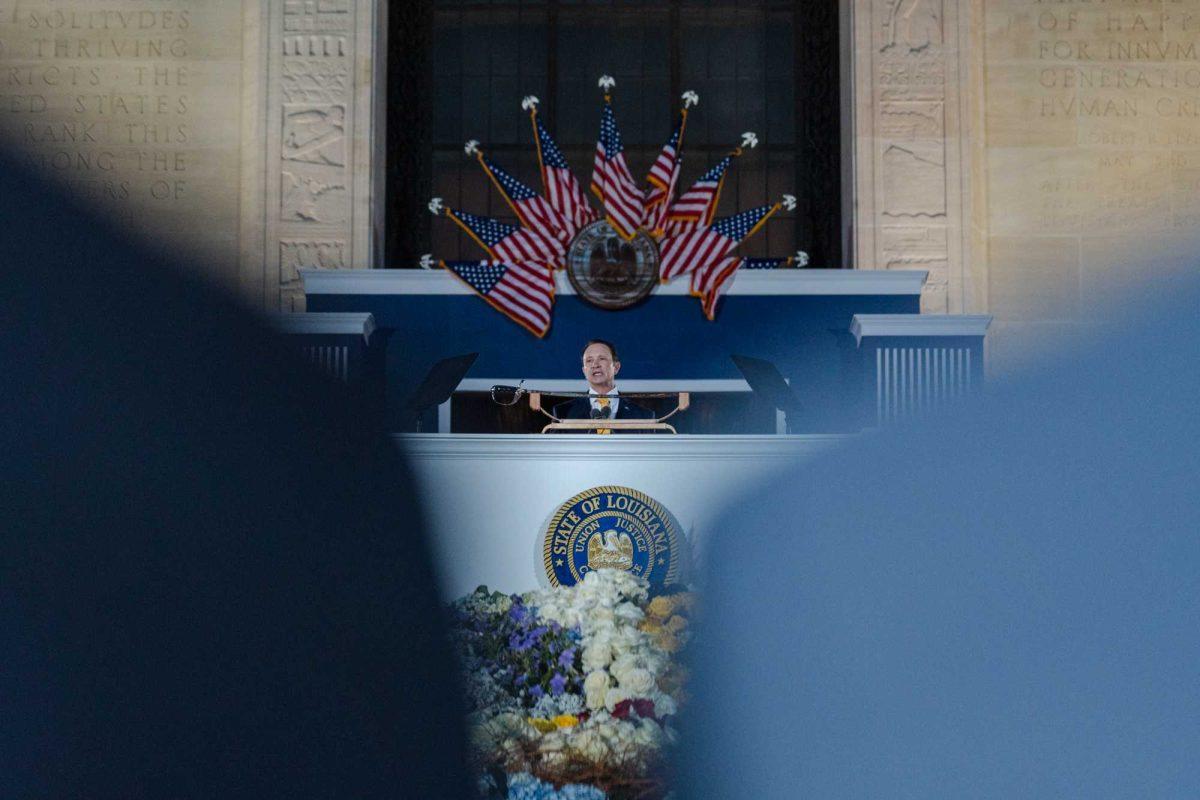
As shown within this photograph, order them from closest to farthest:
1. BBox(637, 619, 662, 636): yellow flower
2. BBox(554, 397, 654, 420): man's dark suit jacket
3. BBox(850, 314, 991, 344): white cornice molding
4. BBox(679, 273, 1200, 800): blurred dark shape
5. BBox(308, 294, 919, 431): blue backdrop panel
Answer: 1. BBox(679, 273, 1200, 800): blurred dark shape
2. BBox(637, 619, 662, 636): yellow flower
3. BBox(554, 397, 654, 420): man's dark suit jacket
4. BBox(850, 314, 991, 344): white cornice molding
5. BBox(308, 294, 919, 431): blue backdrop panel

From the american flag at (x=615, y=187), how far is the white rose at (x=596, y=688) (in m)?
7.64

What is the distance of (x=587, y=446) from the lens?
727 centimetres

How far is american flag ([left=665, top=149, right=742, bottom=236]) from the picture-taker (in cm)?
1297

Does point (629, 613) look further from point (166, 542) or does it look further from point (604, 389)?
point (166, 542)

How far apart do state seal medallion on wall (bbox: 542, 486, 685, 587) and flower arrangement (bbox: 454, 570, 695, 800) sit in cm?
31

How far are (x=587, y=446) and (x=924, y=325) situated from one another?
508cm

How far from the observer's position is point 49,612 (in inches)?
70.9

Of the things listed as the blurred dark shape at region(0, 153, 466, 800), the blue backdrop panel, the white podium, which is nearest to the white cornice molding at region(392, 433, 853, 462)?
the white podium

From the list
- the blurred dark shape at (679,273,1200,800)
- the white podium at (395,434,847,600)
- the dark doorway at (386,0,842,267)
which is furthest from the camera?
the dark doorway at (386,0,842,267)

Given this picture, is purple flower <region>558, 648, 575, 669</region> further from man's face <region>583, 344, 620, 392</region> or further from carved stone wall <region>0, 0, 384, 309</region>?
carved stone wall <region>0, 0, 384, 309</region>

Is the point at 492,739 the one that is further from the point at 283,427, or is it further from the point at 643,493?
the point at 283,427

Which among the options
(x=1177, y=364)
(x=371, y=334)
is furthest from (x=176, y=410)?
(x=371, y=334)

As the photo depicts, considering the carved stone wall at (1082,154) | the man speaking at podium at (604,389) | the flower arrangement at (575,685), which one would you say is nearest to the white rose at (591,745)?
the flower arrangement at (575,685)

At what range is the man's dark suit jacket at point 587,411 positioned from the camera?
8.87 meters
